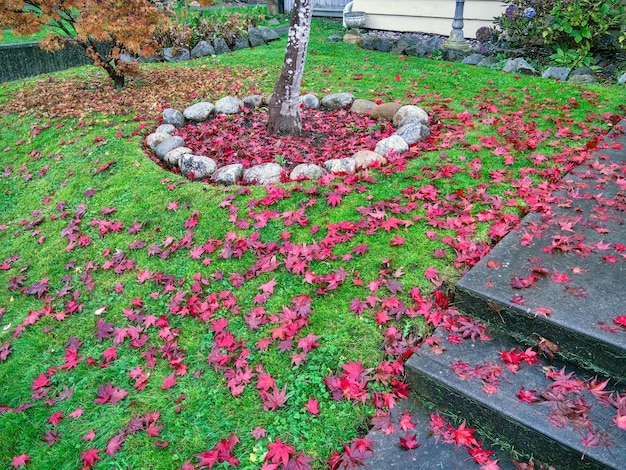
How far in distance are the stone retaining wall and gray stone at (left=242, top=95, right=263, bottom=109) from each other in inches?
233

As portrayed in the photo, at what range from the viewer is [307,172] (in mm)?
4539

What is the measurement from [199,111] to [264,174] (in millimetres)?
2435

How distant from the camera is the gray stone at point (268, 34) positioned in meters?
11.6

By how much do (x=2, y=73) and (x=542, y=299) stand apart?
483 inches

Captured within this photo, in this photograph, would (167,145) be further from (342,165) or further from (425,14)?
(425,14)

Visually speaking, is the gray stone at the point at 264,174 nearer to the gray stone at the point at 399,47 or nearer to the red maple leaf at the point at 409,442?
the red maple leaf at the point at 409,442

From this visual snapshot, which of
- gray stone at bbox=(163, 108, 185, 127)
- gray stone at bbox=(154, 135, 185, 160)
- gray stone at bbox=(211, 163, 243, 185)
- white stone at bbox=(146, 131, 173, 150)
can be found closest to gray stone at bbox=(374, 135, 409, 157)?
gray stone at bbox=(211, 163, 243, 185)

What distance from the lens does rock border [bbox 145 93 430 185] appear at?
4613mm

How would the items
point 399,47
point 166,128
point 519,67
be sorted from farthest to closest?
point 399,47, point 519,67, point 166,128

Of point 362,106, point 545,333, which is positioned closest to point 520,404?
point 545,333

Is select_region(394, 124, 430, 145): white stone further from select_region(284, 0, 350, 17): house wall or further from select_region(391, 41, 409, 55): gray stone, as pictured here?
select_region(284, 0, 350, 17): house wall

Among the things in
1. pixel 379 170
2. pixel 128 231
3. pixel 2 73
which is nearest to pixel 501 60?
pixel 379 170

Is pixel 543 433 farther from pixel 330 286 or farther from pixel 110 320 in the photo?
pixel 110 320

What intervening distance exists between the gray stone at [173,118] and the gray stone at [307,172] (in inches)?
101
